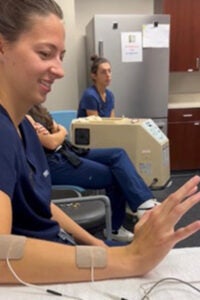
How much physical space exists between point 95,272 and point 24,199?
241 mm

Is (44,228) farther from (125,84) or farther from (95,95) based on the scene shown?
(125,84)

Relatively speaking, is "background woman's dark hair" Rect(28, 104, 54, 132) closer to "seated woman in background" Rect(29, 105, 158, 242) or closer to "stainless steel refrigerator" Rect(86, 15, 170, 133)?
"seated woman in background" Rect(29, 105, 158, 242)

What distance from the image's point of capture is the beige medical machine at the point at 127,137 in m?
2.47

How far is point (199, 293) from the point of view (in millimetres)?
639

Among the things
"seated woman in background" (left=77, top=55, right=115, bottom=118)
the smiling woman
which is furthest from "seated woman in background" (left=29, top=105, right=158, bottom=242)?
the smiling woman

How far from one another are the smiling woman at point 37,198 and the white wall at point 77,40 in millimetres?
2697

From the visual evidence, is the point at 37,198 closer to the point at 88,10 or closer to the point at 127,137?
the point at 127,137

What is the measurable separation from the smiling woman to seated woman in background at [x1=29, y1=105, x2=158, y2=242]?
1.16 meters

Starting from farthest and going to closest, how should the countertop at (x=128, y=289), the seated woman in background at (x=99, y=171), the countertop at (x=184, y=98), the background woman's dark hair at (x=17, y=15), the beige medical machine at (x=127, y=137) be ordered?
the countertop at (x=184, y=98) < the beige medical machine at (x=127, y=137) < the seated woman in background at (x=99, y=171) < the background woman's dark hair at (x=17, y=15) < the countertop at (x=128, y=289)

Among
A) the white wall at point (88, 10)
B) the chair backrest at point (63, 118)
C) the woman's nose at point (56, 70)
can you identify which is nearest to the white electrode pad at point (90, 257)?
the woman's nose at point (56, 70)

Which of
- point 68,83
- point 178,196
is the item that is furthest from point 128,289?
point 68,83

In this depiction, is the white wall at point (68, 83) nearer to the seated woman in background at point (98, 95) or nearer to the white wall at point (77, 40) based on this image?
the white wall at point (77, 40)

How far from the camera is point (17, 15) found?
0.76 meters

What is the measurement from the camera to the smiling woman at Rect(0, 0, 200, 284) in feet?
2.19
